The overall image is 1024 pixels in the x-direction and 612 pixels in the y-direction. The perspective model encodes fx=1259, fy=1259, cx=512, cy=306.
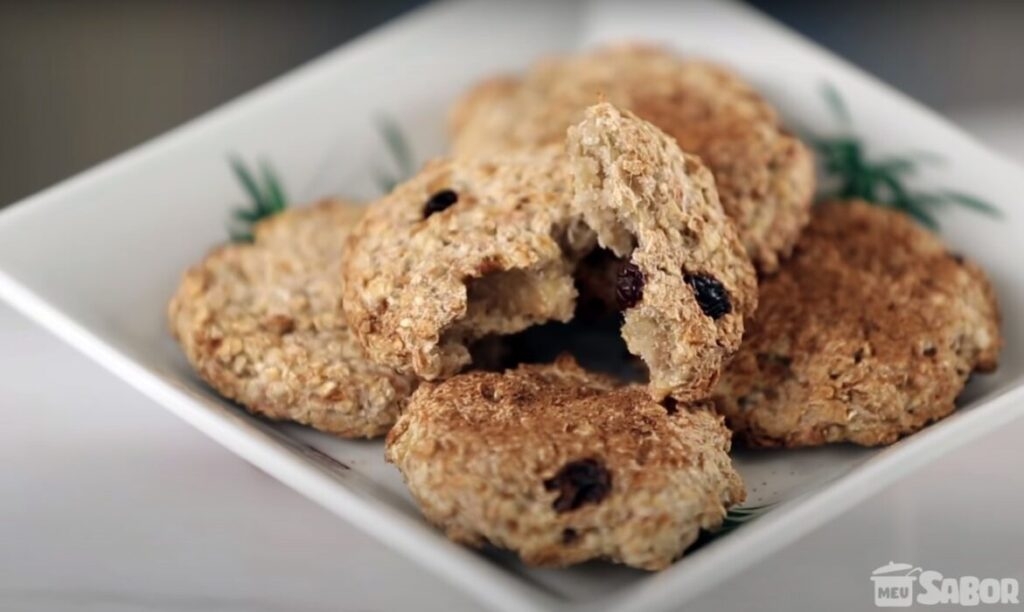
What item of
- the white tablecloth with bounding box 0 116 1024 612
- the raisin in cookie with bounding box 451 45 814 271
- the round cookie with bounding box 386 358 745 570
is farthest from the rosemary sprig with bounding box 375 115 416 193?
the round cookie with bounding box 386 358 745 570

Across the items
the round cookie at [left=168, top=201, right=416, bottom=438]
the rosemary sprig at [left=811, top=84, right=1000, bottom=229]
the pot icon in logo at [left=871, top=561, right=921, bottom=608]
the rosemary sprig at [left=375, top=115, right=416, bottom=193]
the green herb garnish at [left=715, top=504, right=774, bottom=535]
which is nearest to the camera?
the green herb garnish at [left=715, top=504, right=774, bottom=535]

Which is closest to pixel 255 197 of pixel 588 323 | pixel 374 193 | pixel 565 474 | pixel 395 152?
pixel 374 193

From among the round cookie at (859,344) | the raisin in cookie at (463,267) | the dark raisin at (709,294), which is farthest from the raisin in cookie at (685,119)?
the dark raisin at (709,294)

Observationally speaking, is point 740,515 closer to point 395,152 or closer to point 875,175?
point 875,175

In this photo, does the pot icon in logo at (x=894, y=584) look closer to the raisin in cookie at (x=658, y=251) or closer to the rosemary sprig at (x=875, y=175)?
the raisin in cookie at (x=658, y=251)

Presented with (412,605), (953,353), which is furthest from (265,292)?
(953,353)

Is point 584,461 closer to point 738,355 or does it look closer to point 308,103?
point 738,355

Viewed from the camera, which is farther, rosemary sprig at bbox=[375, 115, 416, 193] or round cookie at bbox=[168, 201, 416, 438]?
rosemary sprig at bbox=[375, 115, 416, 193]

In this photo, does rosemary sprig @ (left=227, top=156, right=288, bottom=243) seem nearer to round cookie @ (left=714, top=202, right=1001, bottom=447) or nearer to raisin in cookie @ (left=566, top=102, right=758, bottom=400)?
raisin in cookie @ (left=566, top=102, right=758, bottom=400)
